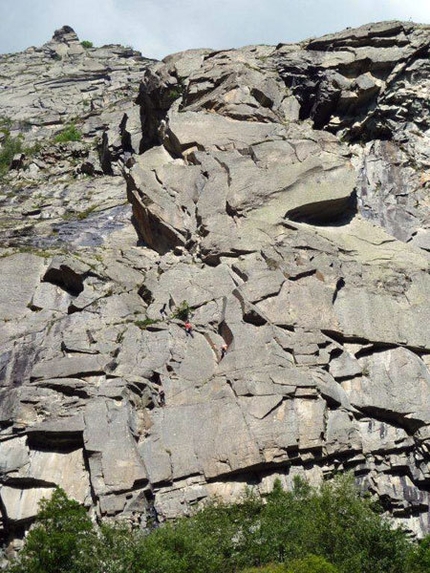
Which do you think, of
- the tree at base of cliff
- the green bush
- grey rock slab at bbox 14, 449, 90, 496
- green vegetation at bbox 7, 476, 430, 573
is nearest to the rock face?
grey rock slab at bbox 14, 449, 90, 496

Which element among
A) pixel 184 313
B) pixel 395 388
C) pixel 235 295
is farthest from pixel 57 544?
pixel 395 388

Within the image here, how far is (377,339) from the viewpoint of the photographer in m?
29.6

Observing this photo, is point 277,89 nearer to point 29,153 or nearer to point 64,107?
point 29,153

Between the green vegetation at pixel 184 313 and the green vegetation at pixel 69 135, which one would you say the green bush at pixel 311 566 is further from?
the green vegetation at pixel 69 135

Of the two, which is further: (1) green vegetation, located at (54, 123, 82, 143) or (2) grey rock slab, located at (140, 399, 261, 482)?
(1) green vegetation, located at (54, 123, 82, 143)

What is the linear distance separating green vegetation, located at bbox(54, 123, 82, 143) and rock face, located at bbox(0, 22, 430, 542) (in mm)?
13151

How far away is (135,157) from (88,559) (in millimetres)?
25068

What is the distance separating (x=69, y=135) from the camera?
6222 cm

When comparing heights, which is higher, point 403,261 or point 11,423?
point 403,261

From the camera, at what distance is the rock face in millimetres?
25859

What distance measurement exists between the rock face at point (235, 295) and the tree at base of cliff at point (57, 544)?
2098mm

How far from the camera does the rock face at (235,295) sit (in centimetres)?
2586

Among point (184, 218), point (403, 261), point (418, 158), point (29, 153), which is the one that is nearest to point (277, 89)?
point (418, 158)

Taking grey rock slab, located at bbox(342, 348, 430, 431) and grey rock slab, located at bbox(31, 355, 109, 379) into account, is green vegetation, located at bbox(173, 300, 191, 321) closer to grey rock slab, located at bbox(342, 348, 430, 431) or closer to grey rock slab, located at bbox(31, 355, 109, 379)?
grey rock slab, located at bbox(31, 355, 109, 379)
